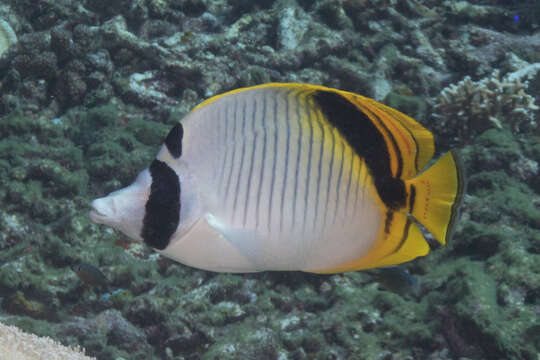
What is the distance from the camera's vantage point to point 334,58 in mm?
5902

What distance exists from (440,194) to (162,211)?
1.95 ft

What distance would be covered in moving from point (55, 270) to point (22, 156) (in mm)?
1570

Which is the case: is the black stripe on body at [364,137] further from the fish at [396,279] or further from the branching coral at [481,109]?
the branching coral at [481,109]

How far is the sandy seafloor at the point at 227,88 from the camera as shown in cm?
284

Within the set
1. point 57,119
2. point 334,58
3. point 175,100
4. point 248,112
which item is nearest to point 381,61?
point 334,58

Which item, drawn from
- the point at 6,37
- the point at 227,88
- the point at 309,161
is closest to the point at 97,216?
the point at 309,161

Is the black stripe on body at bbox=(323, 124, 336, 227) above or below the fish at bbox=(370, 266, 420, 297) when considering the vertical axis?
above

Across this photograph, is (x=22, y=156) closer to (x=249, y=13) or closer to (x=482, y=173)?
(x=249, y=13)

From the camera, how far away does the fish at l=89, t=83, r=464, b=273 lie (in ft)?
2.88

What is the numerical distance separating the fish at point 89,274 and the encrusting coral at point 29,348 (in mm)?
686

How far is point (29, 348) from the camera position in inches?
89.8

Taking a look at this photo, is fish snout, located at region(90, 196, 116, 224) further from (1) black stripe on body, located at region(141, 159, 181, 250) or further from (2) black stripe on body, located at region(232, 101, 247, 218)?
(2) black stripe on body, located at region(232, 101, 247, 218)

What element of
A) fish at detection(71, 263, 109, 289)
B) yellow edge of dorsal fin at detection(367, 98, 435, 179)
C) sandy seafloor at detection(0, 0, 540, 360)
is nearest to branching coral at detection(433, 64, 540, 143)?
sandy seafloor at detection(0, 0, 540, 360)

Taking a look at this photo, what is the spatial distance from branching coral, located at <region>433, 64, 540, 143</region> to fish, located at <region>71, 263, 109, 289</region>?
3876mm
